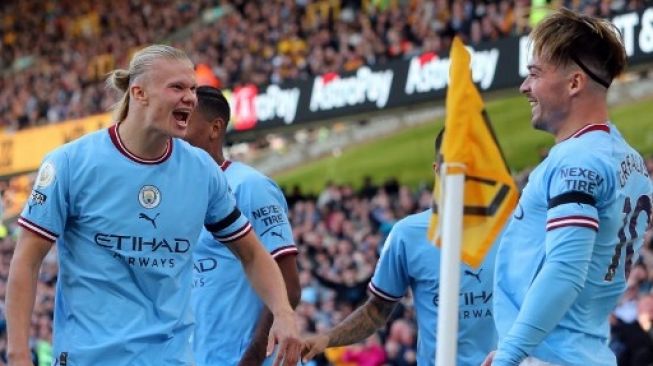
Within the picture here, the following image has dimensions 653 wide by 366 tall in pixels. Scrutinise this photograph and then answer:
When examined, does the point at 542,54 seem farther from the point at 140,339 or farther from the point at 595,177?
the point at 140,339

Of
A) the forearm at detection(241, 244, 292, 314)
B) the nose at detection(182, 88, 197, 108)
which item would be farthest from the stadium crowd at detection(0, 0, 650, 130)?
the nose at detection(182, 88, 197, 108)

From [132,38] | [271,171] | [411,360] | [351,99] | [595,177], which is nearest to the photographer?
[595,177]

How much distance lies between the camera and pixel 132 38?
3631 cm

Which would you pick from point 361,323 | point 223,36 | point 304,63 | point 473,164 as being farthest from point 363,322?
point 223,36

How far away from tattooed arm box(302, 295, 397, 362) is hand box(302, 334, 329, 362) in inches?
3.3

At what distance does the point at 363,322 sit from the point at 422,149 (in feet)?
67.2

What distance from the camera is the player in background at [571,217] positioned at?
4387mm

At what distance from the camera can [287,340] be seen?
5227mm

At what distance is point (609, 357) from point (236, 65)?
83.5ft

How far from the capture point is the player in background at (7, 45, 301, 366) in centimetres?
506

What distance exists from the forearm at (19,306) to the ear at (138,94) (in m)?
0.73

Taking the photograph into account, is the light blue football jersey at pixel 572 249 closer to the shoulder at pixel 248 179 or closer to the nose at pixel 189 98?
the nose at pixel 189 98

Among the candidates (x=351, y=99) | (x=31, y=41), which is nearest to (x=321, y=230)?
(x=351, y=99)

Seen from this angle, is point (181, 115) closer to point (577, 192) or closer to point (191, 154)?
point (191, 154)
